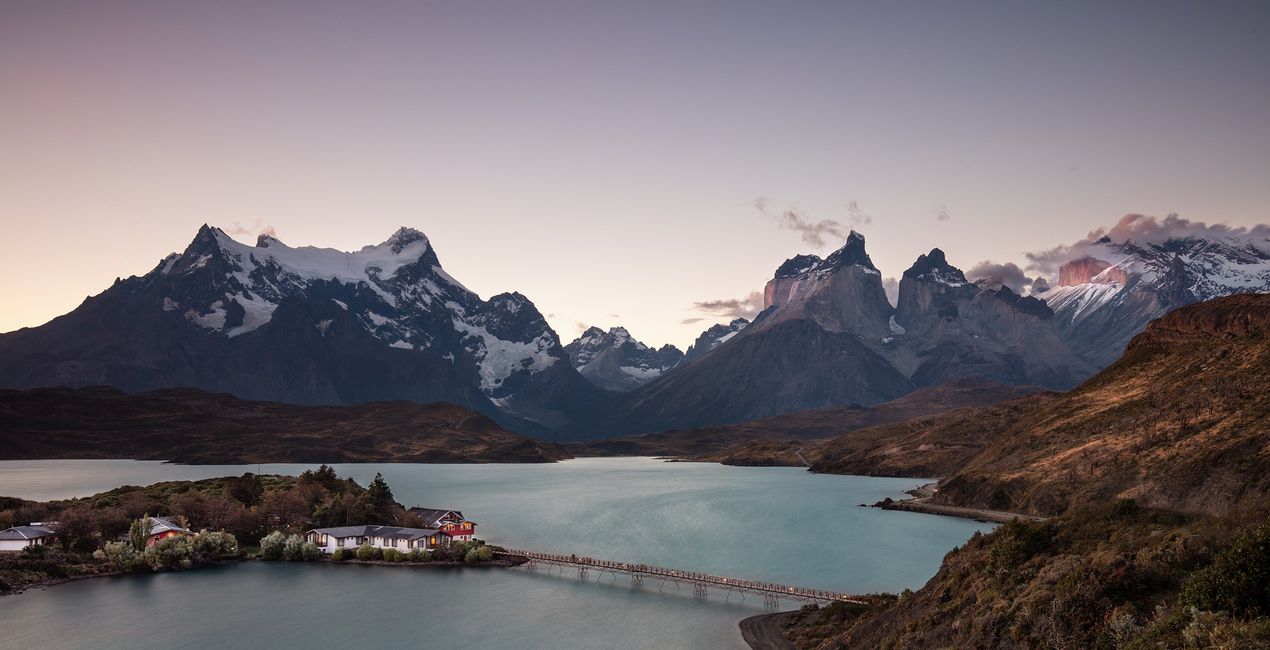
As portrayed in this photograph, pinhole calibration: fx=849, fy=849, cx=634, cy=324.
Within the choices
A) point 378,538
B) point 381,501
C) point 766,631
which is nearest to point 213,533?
point 378,538

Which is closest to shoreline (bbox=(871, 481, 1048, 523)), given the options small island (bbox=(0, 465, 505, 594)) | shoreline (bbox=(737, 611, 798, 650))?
shoreline (bbox=(737, 611, 798, 650))

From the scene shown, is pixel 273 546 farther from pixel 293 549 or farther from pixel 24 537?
pixel 24 537

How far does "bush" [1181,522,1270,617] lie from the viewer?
3359 cm

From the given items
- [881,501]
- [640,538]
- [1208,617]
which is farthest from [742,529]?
[1208,617]

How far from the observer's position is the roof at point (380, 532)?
120 m

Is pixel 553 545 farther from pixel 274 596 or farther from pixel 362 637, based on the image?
pixel 362 637

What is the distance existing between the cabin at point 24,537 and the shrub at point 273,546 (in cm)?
2647

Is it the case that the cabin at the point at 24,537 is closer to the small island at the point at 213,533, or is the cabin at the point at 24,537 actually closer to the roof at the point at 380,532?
the small island at the point at 213,533

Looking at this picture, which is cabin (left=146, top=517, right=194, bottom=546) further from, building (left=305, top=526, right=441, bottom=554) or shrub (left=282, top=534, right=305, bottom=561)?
building (left=305, top=526, right=441, bottom=554)

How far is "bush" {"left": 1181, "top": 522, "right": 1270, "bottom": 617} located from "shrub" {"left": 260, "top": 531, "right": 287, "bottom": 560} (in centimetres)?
10953

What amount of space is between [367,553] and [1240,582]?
104 metres

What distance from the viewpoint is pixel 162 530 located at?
379ft

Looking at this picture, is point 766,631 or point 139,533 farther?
point 139,533

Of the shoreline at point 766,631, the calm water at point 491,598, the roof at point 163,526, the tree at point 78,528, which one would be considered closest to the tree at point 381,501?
the calm water at point 491,598
